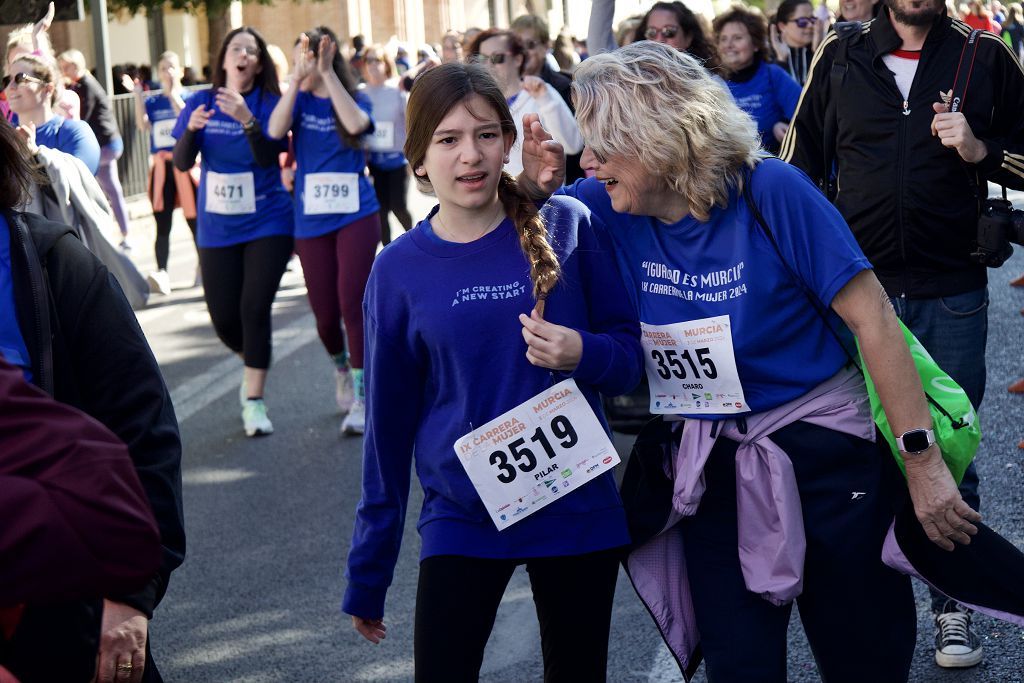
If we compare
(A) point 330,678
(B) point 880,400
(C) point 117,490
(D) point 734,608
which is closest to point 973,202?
(B) point 880,400

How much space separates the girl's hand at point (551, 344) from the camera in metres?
2.65

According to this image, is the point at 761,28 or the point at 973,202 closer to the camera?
the point at 973,202

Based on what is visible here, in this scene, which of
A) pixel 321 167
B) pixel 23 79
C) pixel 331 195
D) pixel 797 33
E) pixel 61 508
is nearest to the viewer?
pixel 61 508

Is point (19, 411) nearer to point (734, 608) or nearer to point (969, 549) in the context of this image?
point (734, 608)

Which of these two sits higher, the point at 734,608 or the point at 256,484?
the point at 734,608

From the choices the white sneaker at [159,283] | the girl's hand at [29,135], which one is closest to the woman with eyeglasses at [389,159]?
the white sneaker at [159,283]

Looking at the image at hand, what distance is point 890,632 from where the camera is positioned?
9.03 ft

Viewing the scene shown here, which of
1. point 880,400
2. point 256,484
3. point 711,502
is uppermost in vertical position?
point 880,400

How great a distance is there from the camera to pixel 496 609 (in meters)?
2.77

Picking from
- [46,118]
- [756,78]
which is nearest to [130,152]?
[46,118]

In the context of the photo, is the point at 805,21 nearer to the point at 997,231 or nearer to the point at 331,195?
the point at 331,195

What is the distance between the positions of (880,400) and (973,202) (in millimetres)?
1534

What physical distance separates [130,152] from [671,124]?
16.4m

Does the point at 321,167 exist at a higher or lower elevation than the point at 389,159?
higher
